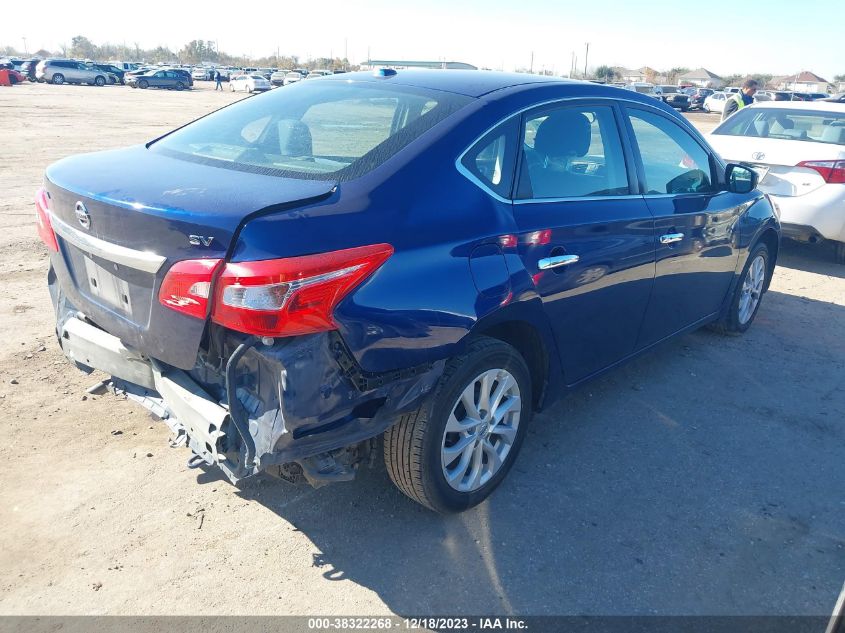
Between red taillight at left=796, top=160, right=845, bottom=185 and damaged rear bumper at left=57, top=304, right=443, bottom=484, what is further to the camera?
red taillight at left=796, top=160, right=845, bottom=185

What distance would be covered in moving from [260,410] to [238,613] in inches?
31.1

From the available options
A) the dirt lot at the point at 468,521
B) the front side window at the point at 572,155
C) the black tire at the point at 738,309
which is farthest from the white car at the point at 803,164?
the front side window at the point at 572,155

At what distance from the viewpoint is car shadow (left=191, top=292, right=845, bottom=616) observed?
272 cm

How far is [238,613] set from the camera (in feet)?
8.31

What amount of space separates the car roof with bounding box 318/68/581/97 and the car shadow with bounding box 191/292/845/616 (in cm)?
185

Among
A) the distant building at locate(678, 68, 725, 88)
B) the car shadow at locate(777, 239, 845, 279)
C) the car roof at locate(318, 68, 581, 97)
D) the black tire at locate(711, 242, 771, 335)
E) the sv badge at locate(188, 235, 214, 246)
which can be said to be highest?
the distant building at locate(678, 68, 725, 88)

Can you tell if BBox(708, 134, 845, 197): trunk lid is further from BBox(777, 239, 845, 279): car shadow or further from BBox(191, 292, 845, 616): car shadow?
BBox(191, 292, 845, 616): car shadow

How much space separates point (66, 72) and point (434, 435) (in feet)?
184

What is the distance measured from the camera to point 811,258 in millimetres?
8234

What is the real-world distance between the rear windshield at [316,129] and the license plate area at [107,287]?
656 millimetres

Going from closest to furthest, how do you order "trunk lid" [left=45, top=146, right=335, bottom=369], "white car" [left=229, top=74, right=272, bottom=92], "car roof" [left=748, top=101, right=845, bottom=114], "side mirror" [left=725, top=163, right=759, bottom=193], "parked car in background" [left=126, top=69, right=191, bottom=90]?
"trunk lid" [left=45, top=146, right=335, bottom=369] < "side mirror" [left=725, top=163, right=759, bottom=193] < "car roof" [left=748, top=101, right=845, bottom=114] < "white car" [left=229, top=74, right=272, bottom=92] < "parked car in background" [left=126, top=69, right=191, bottom=90]

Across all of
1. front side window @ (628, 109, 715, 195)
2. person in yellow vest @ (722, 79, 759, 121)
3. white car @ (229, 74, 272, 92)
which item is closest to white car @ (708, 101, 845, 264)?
front side window @ (628, 109, 715, 195)

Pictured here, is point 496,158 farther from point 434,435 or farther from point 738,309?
point 738,309

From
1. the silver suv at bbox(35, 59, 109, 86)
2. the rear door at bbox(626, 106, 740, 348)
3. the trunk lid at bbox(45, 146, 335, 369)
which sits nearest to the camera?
the trunk lid at bbox(45, 146, 335, 369)
